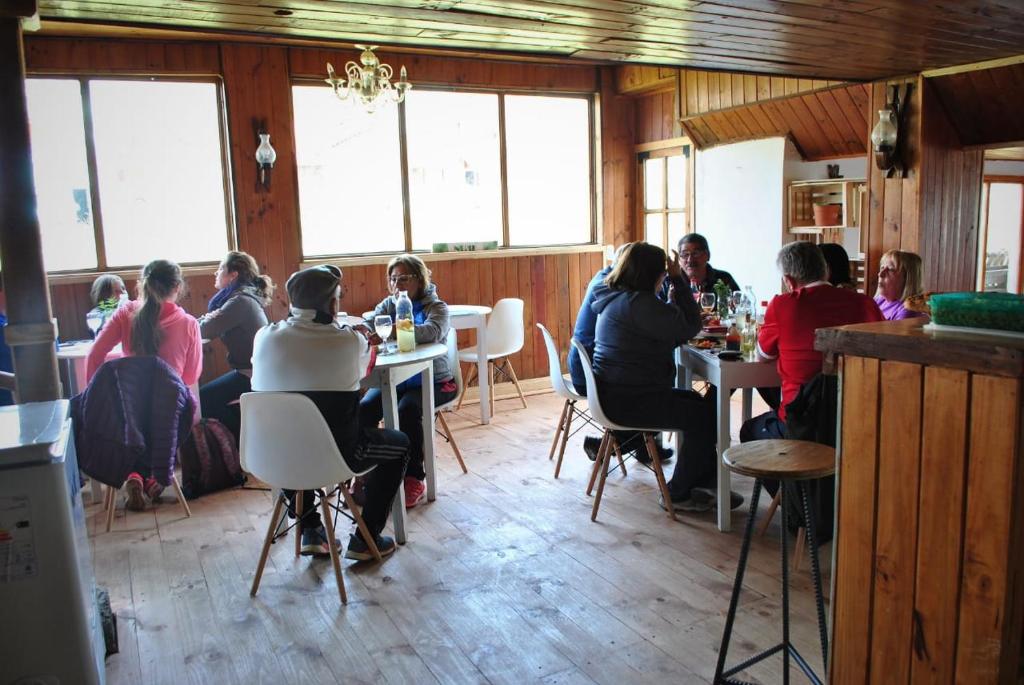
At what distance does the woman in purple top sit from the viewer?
3785 millimetres

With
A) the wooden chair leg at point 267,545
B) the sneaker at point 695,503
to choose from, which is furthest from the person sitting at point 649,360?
the wooden chair leg at point 267,545

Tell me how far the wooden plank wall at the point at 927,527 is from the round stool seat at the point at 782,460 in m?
0.12

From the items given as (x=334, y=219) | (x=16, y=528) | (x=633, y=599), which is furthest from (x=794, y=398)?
(x=334, y=219)

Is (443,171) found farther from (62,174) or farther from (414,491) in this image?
(414,491)

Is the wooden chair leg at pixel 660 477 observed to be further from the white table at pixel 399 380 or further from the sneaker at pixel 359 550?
the sneaker at pixel 359 550

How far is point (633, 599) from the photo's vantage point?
9.12 ft

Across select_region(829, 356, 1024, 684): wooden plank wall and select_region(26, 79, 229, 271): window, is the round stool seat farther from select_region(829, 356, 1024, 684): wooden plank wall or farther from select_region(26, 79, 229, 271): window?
select_region(26, 79, 229, 271): window

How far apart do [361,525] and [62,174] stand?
333 centimetres

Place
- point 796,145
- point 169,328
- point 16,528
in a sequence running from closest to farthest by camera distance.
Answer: point 16,528 < point 169,328 < point 796,145

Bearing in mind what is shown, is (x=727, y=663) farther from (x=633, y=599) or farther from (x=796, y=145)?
(x=796, y=145)

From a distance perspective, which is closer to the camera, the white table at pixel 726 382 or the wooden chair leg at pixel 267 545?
the wooden chair leg at pixel 267 545

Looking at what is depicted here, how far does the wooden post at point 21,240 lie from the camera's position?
2.29 metres

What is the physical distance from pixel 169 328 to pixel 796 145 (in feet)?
13.3

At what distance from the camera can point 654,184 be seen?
21.7ft
